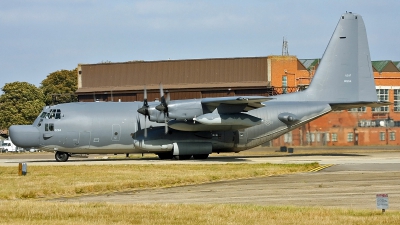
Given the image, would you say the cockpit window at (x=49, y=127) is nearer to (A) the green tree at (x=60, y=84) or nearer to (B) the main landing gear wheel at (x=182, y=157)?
(B) the main landing gear wheel at (x=182, y=157)

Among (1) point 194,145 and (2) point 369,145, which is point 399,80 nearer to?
(2) point 369,145

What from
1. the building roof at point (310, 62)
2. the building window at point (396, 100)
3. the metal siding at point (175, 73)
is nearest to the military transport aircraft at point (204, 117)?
the building window at point (396, 100)

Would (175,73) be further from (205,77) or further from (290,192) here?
(290,192)

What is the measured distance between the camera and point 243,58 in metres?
79.9

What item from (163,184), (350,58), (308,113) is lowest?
(163,184)

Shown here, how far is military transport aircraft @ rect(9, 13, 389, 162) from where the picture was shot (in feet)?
137

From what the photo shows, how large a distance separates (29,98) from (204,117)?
61.3 m

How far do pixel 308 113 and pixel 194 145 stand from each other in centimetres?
838

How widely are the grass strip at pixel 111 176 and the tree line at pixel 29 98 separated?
45.0m

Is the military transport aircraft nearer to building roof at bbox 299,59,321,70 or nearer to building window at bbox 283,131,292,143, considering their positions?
building window at bbox 283,131,292,143

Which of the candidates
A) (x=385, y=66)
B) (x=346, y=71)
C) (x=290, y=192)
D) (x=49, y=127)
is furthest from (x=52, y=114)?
(x=385, y=66)

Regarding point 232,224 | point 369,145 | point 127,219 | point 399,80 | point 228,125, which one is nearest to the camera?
point 232,224

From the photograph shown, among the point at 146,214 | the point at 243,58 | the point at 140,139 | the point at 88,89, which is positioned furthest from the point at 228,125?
the point at 88,89

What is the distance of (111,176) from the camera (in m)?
31.6
